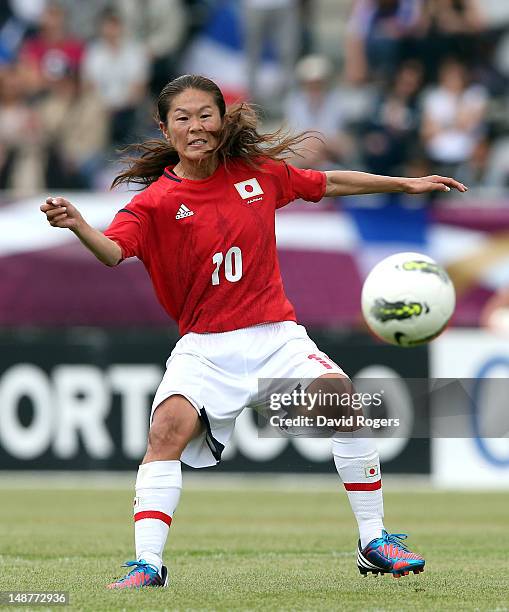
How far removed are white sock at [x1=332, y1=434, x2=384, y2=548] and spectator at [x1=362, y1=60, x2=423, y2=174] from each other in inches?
362

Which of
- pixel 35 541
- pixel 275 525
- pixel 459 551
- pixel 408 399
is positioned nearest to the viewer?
pixel 459 551

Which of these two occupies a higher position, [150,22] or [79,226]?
[150,22]

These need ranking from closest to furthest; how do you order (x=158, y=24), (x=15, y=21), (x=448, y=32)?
(x=448, y=32) < (x=158, y=24) < (x=15, y=21)

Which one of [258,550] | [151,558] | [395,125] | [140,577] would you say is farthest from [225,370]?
[395,125]

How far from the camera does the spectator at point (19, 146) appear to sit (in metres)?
16.7

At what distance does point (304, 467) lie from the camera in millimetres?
14281

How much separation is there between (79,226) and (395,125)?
10.2 m

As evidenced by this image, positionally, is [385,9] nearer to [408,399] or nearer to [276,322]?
[408,399]

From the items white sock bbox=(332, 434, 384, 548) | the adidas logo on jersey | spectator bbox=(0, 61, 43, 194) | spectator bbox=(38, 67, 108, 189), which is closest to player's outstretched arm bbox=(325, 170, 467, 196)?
the adidas logo on jersey

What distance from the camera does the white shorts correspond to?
6.79 meters

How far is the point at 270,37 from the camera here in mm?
17453

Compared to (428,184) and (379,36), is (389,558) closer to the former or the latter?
(428,184)

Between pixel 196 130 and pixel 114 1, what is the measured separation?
11948 mm

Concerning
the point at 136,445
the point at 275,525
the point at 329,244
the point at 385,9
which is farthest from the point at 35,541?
the point at 385,9
